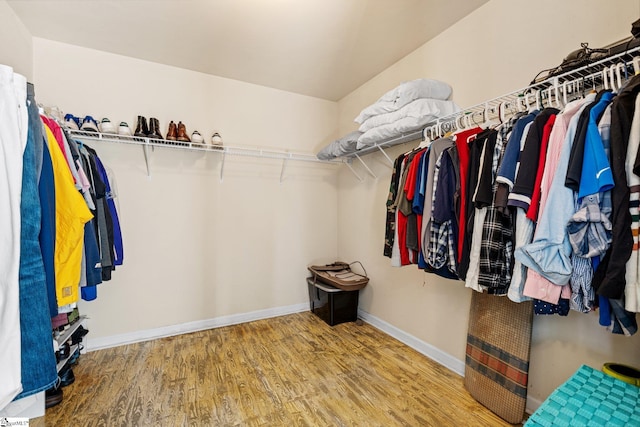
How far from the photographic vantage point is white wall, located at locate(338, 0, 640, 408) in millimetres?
1391

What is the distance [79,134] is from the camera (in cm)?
221

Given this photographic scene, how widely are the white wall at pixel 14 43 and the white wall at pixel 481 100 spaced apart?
9.20 ft

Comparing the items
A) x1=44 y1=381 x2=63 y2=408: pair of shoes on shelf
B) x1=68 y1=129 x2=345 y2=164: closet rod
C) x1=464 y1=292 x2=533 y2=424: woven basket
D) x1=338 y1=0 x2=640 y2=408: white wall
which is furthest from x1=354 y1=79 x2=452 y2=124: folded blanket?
x1=44 y1=381 x2=63 y2=408: pair of shoes on shelf

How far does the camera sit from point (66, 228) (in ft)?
3.86

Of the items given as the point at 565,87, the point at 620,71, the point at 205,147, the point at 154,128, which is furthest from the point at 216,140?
the point at 620,71

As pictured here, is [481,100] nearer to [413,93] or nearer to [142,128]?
[413,93]

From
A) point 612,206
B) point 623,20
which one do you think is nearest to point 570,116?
point 612,206

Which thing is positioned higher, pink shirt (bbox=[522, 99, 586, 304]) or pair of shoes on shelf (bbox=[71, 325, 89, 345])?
pink shirt (bbox=[522, 99, 586, 304])

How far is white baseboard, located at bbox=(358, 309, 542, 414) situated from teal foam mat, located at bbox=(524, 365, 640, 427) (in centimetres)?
67

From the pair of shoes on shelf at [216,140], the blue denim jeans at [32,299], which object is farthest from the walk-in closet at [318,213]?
the pair of shoes on shelf at [216,140]

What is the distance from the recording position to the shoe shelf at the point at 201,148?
2.29 metres

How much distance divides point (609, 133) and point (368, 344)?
217 centimetres

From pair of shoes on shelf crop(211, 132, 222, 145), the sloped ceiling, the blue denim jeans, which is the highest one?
the sloped ceiling

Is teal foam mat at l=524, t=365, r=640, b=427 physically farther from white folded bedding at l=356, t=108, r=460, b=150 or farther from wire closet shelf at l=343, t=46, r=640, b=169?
white folded bedding at l=356, t=108, r=460, b=150
